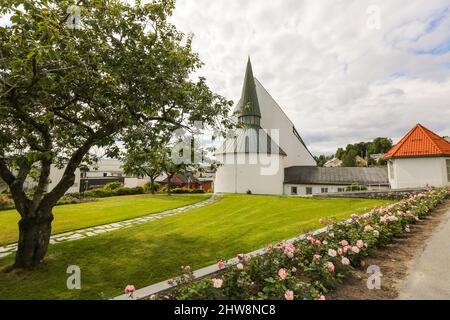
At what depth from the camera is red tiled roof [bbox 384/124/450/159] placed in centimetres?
1741

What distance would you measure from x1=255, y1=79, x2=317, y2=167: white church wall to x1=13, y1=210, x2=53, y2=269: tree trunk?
3110 centimetres

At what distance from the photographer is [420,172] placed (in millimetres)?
17625

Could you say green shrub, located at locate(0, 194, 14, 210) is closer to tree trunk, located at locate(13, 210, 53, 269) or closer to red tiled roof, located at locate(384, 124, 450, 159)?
tree trunk, located at locate(13, 210, 53, 269)

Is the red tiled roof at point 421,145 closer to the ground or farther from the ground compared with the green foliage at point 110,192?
farther from the ground

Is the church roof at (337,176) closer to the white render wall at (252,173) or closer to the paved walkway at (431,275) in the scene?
the white render wall at (252,173)

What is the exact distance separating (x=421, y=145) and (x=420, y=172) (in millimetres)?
2251

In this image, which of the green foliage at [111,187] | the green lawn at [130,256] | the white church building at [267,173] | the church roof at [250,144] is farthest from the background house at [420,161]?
the green foliage at [111,187]

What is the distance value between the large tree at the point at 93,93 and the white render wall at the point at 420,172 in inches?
715

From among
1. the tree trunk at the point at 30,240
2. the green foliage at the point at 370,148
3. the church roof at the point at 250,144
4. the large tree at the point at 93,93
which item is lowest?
the tree trunk at the point at 30,240

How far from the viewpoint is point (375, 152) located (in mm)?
87125

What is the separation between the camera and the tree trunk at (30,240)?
229 inches

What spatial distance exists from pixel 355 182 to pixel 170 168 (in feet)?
88.1

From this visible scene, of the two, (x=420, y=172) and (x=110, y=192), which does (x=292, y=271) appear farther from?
(x=110, y=192)

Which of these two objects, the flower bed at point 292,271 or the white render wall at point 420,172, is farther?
the white render wall at point 420,172
